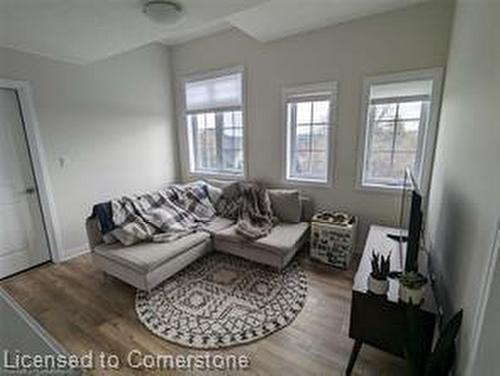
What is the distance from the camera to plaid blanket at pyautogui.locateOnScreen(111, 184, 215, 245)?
2.66 meters

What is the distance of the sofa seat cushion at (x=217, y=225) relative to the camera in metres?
3.12

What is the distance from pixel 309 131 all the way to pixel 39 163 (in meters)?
3.31

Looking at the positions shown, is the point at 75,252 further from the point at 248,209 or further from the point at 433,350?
the point at 433,350

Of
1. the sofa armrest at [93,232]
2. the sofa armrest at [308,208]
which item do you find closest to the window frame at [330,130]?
the sofa armrest at [308,208]

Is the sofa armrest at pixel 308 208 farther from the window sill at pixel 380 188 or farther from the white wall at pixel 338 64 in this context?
the window sill at pixel 380 188

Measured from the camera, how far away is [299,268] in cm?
291

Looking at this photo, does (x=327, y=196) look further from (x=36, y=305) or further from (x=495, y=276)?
(x=36, y=305)

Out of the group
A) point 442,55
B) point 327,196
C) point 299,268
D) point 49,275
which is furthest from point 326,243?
point 49,275

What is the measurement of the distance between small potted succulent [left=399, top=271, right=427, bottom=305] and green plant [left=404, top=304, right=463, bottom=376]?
0.07 metres

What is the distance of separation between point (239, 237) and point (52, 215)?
2.30 metres

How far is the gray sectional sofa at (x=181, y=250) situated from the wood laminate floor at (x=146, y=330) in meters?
0.28

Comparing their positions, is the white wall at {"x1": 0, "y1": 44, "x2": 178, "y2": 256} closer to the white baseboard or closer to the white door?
the white baseboard

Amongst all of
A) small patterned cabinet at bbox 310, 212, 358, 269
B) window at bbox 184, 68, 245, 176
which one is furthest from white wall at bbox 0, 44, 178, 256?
small patterned cabinet at bbox 310, 212, 358, 269

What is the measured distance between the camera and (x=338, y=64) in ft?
9.82
